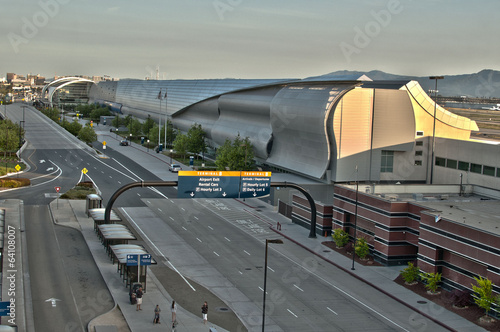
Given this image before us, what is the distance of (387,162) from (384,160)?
17.1 inches

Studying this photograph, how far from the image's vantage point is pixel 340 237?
46344 mm

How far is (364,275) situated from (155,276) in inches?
551

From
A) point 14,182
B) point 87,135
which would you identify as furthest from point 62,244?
point 87,135

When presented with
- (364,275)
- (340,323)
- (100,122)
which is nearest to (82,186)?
(364,275)

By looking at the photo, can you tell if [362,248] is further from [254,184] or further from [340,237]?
[254,184]

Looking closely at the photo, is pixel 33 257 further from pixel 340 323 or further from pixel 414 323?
pixel 414 323

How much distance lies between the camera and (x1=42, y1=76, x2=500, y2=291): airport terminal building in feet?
122

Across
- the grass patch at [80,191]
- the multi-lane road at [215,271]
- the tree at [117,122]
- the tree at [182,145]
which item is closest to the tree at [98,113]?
the tree at [117,122]

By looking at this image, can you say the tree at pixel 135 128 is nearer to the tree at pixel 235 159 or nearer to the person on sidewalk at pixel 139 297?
the tree at pixel 235 159

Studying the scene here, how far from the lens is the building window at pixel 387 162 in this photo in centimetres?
6738

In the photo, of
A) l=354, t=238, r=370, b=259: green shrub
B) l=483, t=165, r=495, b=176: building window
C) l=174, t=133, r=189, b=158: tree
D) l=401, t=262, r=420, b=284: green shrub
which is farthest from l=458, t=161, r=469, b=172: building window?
l=174, t=133, r=189, b=158: tree

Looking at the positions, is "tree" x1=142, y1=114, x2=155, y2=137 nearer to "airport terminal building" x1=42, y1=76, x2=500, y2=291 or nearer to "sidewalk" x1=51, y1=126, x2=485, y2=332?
"airport terminal building" x1=42, y1=76, x2=500, y2=291

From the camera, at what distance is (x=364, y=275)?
39594 mm

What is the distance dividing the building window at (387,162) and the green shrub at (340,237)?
74.3 feet
